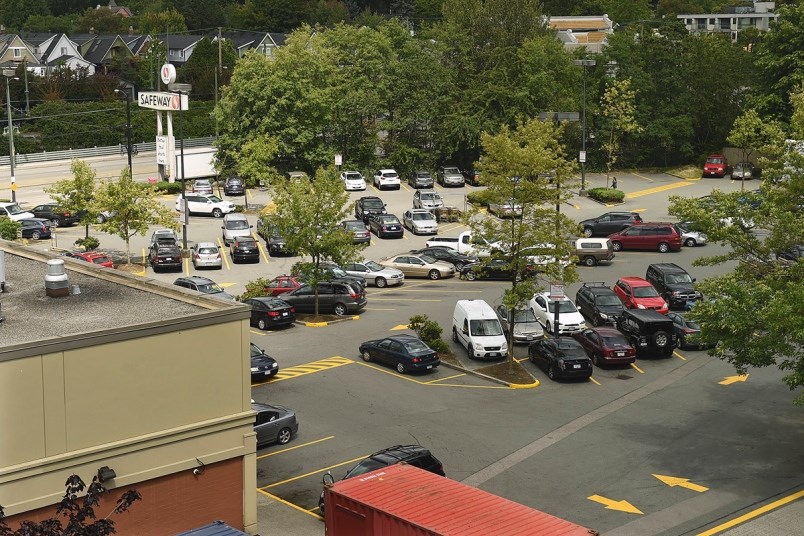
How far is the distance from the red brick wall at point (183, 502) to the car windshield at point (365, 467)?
3.75 meters

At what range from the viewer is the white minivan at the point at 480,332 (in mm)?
42031

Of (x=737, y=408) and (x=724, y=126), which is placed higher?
(x=724, y=126)

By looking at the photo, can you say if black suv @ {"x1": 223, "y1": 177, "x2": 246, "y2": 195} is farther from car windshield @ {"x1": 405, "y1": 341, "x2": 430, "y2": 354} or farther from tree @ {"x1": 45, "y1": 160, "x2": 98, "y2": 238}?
car windshield @ {"x1": 405, "y1": 341, "x2": 430, "y2": 354}

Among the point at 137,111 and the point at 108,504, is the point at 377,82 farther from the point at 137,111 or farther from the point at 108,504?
the point at 108,504

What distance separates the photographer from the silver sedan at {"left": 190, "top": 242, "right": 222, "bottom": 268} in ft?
184

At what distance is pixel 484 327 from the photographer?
42594mm

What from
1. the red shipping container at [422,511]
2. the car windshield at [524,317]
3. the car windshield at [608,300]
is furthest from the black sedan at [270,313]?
the red shipping container at [422,511]

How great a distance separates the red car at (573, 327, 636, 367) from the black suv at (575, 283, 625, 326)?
3.27m

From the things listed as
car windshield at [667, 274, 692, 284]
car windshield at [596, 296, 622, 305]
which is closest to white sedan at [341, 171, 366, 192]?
car windshield at [667, 274, 692, 284]

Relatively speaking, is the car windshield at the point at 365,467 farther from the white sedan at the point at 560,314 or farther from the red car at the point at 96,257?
the red car at the point at 96,257

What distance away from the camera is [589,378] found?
40062 mm

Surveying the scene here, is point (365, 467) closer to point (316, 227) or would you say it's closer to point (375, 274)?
point (316, 227)

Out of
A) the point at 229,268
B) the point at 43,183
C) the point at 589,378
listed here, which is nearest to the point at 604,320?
the point at 589,378

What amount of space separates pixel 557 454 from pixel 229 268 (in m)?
27.6
